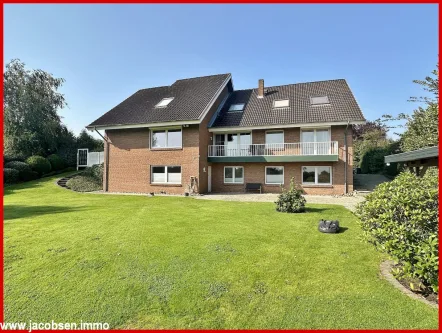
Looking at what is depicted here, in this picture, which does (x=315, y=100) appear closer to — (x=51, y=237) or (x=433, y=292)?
(x=433, y=292)

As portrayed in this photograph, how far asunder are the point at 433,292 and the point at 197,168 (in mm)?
14634

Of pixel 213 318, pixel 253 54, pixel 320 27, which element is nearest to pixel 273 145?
pixel 253 54

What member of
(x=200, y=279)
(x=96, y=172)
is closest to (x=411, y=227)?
(x=200, y=279)

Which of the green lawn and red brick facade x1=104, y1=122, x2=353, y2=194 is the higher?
red brick facade x1=104, y1=122, x2=353, y2=194

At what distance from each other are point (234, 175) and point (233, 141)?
274cm

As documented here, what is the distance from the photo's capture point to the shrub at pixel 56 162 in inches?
1029

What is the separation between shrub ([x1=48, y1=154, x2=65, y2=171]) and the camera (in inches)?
1029

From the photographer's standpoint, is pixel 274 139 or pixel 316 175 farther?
pixel 274 139

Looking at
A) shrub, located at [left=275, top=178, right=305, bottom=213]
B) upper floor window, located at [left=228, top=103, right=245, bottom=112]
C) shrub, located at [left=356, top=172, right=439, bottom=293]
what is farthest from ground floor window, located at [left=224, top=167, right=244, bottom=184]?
shrub, located at [left=356, top=172, right=439, bottom=293]

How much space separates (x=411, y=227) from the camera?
159 inches

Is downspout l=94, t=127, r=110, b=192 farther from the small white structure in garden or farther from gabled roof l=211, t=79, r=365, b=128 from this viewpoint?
gabled roof l=211, t=79, r=365, b=128

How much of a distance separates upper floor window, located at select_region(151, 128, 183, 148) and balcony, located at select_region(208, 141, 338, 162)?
104 inches

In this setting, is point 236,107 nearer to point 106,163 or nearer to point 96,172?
point 106,163

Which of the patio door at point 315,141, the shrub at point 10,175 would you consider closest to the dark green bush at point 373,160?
the patio door at point 315,141
